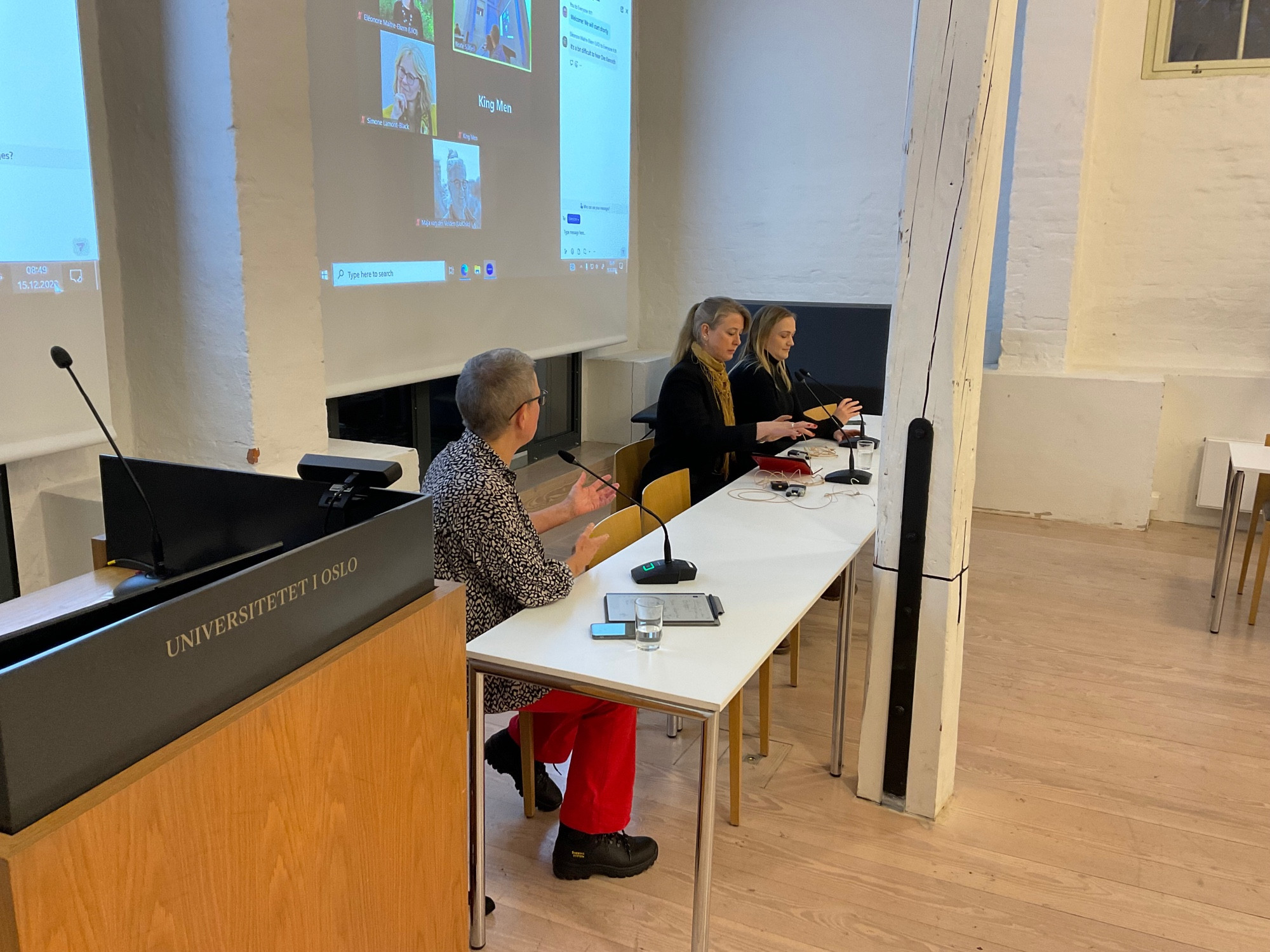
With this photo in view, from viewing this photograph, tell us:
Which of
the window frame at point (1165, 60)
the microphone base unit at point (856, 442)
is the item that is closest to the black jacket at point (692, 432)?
the microphone base unit at point (856, 442)

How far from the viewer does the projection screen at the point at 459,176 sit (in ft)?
12.0

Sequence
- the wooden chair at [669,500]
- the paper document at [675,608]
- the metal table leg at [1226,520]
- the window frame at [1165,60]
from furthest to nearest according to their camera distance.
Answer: the window frame at [1165,60], the metal table leg at [1226,520], the wooden chair at [669,500], the paper document at [675,608]

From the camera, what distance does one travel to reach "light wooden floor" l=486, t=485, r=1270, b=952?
2113 millimetres

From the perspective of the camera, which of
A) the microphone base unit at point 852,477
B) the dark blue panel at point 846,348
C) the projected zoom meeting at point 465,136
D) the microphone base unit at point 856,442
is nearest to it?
the microphone base unit at point 852,477

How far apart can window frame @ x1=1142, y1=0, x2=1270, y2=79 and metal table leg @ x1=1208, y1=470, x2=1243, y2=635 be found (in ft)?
8.92

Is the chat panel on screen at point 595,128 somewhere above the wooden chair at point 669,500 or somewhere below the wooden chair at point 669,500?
above

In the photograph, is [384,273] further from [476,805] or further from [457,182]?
[476,805]

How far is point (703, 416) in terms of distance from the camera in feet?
12.0

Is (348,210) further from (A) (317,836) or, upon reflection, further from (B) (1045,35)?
(B) (1045,35)

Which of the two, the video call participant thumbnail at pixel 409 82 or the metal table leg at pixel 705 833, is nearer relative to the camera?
the metal table leg at pixel 705 833

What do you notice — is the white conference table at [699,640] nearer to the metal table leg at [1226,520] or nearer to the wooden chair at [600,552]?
the wooden chair at [600,552]

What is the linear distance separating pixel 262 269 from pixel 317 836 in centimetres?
248

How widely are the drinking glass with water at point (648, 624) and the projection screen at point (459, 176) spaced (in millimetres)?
2161

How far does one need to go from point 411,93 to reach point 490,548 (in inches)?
101
